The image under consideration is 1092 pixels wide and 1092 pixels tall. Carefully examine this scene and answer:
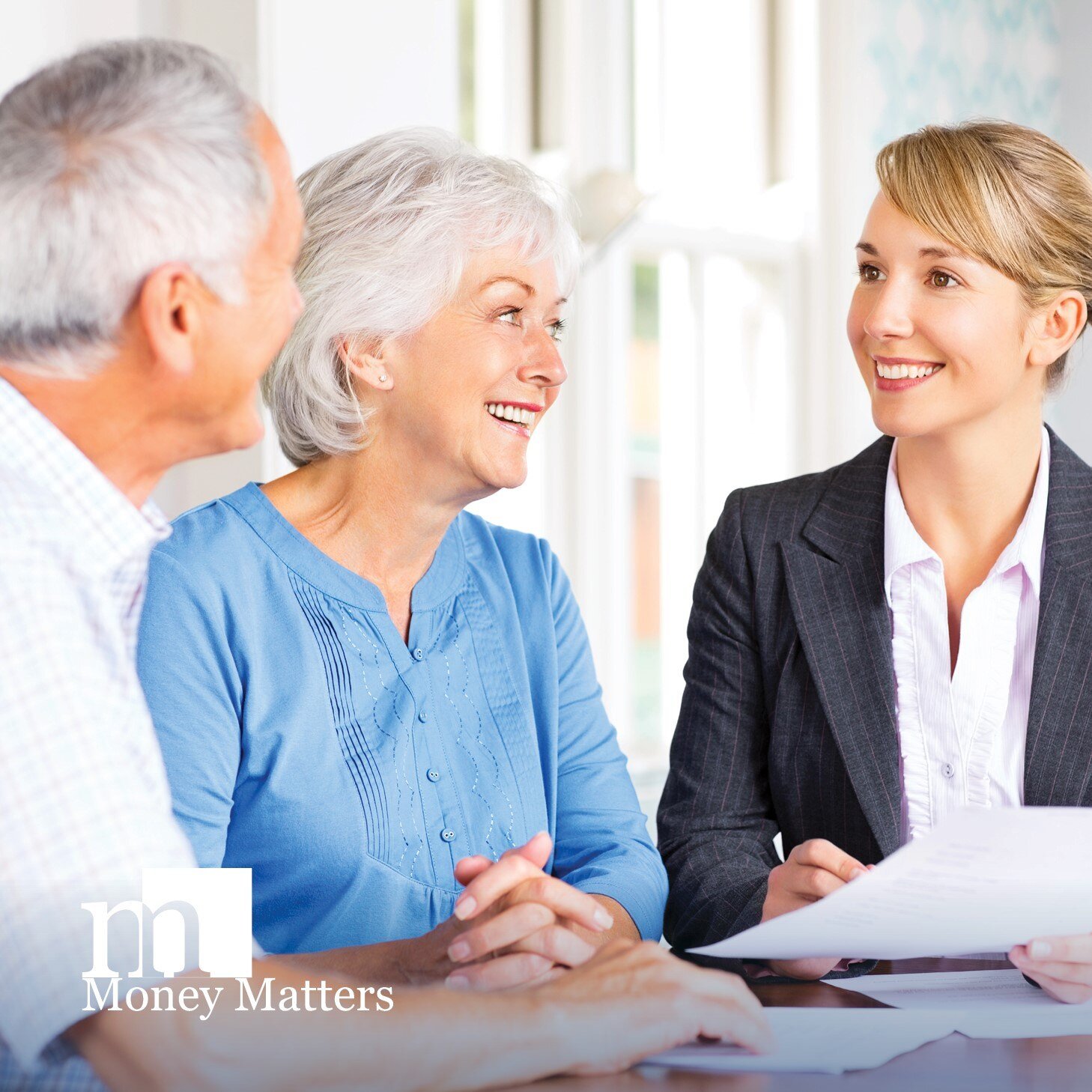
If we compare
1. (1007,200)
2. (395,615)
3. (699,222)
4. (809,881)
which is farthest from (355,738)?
(699,222)

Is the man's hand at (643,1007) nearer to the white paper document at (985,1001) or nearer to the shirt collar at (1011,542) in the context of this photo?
the white paper document at (985,1001)

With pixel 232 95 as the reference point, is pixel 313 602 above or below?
below

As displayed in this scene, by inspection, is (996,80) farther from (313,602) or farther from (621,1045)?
(621,1045)

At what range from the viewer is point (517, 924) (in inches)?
46.7

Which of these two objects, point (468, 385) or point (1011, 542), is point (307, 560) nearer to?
point (468, 385)

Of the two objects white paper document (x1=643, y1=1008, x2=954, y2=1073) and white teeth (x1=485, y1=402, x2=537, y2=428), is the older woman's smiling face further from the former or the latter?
white paper document (x1=643, y1=1008, x2=954, y2=1073)

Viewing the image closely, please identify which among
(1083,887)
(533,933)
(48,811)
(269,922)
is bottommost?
(269,922)

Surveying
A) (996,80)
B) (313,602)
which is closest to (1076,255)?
(313,602)

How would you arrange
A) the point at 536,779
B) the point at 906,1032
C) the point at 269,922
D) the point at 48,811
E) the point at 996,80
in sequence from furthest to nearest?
1. the point at 996,80
2. the point at 536,779
3. the point at 269,922
4. the point at 906,1032
5. the point at 48,811

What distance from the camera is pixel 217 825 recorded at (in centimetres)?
136

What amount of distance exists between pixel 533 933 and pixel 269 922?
1.21 feet

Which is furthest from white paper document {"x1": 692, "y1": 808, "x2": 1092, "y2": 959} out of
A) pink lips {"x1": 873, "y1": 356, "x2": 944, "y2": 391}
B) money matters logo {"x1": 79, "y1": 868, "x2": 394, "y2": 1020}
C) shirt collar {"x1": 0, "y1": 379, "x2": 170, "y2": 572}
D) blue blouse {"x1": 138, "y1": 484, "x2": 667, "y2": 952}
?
pink lips {"x1": 873, "y1": 356, "x2": 944, "y2": 391}

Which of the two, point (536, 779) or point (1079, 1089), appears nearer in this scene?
point (1079, 1089)

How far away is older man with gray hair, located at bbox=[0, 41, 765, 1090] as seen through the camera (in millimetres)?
772
